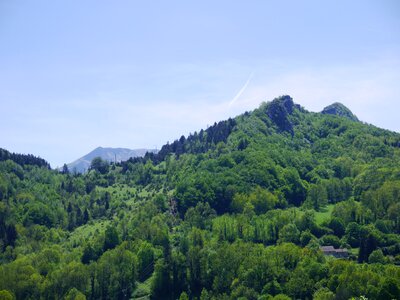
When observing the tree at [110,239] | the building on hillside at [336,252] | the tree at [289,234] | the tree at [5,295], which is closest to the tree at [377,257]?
the building on hillside at [336,252]

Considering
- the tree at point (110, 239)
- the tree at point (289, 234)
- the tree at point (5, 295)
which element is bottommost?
the tree at point (5, 295)

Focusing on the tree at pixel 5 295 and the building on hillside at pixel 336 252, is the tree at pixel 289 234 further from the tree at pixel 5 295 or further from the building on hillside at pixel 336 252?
the tree at pixel 5 295

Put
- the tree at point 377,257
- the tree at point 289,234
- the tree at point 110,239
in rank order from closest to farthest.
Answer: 1. the tree at point 377,257
2. the tree at point 289,234
3. the tree at point 110,239

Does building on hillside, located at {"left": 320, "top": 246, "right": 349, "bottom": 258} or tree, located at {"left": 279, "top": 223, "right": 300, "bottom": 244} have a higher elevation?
tree, located at {"left": 279, "top": 223, "right": 300, "bottom": 244}

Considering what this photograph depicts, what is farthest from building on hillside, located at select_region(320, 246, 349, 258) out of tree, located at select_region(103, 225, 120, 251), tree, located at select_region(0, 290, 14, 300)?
tree, located at select_region(0, 290, 14, 300)

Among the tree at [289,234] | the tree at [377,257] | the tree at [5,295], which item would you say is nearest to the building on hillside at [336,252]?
the tree at [289,234]

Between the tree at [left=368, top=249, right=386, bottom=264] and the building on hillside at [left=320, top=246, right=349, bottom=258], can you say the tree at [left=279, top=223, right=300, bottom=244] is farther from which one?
the tree at [left=368, top=249, right=386, bottom=264]

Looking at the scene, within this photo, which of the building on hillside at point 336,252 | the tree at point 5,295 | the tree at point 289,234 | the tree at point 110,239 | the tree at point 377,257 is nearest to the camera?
the tree at point 5,295

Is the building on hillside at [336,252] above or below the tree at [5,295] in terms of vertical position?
below

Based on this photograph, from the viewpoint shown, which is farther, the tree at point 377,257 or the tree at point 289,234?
the tree at point 289,234

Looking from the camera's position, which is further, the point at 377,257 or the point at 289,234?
A: the point at 289,234

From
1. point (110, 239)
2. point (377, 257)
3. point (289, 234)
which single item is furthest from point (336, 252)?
point (110, 239)

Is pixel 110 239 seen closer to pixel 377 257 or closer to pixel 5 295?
pixel 5 295

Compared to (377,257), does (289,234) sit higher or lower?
higher
